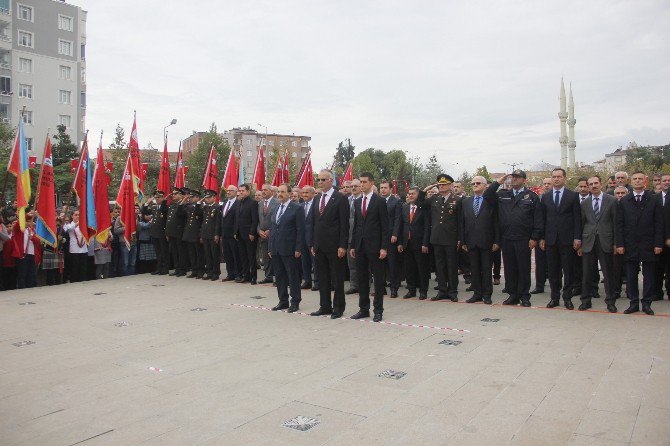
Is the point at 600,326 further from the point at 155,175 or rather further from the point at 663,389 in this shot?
the point at 155,175

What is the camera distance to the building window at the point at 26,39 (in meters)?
53.7

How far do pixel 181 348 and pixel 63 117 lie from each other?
193 feet

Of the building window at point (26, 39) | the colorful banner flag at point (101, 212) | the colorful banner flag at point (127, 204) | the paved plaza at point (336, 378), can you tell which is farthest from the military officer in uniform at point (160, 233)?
the building window at point (26, 39)

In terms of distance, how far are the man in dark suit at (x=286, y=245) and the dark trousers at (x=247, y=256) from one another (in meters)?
3.07

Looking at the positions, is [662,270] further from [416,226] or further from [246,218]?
[246,218]

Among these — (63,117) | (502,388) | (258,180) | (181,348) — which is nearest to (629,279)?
(502,388)

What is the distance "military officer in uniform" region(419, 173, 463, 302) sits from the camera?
9305 mm

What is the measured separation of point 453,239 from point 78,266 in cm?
911

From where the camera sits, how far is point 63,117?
56.7m

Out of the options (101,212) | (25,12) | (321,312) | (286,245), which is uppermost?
(25,12)

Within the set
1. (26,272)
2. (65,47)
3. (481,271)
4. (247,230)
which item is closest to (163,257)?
(26,272)

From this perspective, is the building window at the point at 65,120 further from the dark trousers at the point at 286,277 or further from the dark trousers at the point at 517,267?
the dark trousers at the point at 517,267

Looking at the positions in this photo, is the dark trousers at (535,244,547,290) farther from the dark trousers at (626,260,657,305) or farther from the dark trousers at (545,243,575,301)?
the dark trousers at (626,260,657,305)

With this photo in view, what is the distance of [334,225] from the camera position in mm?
7988
